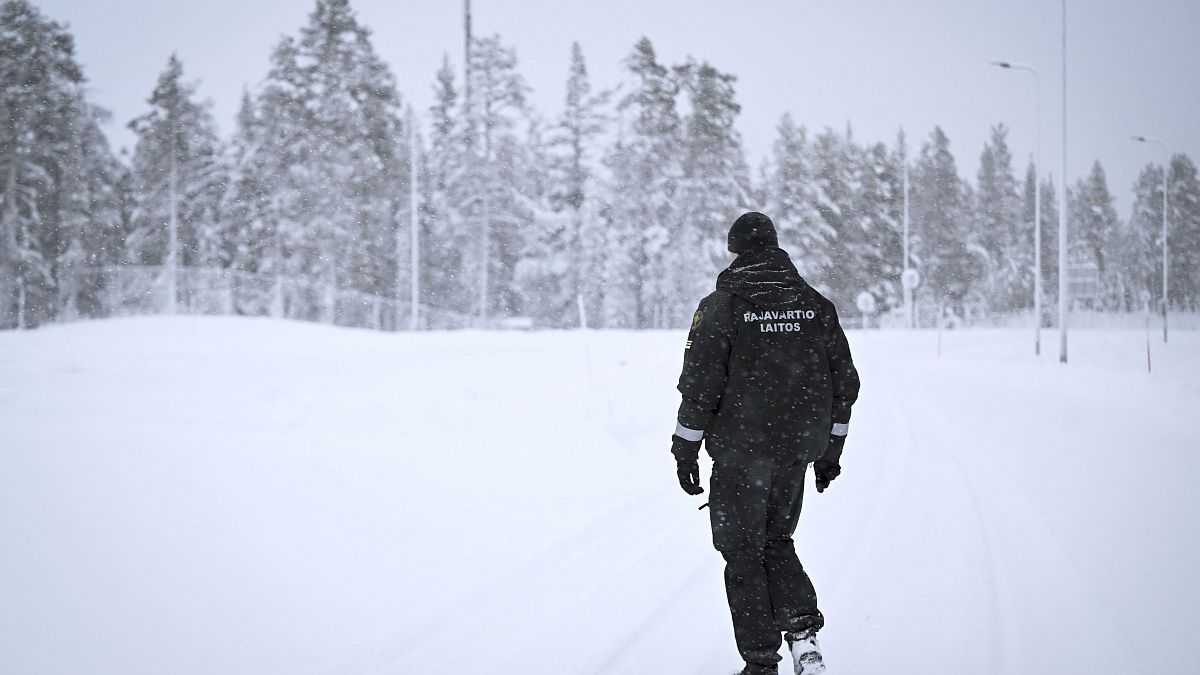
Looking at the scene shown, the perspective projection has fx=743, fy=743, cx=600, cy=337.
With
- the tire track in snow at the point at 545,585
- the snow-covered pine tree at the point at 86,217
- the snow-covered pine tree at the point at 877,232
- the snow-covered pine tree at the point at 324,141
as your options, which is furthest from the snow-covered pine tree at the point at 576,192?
the tire track in snow at the point at 545,585

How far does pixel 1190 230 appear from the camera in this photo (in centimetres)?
5919

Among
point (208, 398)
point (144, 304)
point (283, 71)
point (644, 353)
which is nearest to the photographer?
point (208, 398)

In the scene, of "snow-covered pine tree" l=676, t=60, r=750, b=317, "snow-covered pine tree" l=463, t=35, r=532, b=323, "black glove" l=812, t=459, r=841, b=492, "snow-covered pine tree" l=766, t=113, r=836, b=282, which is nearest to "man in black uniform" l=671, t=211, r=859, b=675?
"black glove" l=812, t=459, r=841, b=492

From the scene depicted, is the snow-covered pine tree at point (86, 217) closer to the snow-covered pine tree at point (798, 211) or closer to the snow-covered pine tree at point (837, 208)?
the snow-covered pine tree at point (798, 211)

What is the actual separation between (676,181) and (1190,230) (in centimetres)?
4555

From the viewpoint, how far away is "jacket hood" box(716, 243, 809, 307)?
325cm

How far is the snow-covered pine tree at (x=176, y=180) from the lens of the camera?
1608 inches

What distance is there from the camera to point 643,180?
4269 cm

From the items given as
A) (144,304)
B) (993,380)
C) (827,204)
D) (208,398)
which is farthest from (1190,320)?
(144,304)

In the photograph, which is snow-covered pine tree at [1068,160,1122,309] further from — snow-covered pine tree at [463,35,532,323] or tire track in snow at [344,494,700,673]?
tire track in snow at [344,494,700,673]

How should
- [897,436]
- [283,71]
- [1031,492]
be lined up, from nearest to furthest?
1. [1031,492]
2. [897,436]
3. [283,71]

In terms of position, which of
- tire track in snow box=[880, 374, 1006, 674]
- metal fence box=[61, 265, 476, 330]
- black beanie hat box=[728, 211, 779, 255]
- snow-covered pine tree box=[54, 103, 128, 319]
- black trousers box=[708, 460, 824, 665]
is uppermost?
snow-covered pine tree box=[54, 103, 128, 319]

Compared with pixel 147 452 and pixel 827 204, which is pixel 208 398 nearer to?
pixel 147 452

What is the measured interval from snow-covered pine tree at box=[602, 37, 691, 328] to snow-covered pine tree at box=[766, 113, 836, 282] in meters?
9.50
